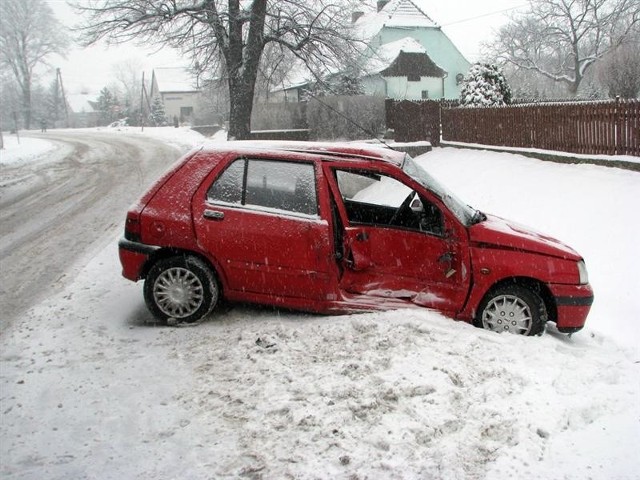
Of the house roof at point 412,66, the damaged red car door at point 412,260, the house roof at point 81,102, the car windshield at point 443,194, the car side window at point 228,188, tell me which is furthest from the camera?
the house roof at point 81,102

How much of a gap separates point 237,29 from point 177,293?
15.9m

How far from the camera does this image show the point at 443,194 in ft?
17.9

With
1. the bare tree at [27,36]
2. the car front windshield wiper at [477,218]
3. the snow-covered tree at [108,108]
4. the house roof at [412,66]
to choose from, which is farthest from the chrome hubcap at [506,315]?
the snow-covered tree at [108,108]

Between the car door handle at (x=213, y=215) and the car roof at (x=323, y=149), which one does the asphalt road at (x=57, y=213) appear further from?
the car roof at (x=323, y=149)

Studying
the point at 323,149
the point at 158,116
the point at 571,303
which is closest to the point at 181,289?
the point at 323,149

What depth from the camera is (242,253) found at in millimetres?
5383

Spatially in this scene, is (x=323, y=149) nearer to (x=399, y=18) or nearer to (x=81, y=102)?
(x=399, y=18)

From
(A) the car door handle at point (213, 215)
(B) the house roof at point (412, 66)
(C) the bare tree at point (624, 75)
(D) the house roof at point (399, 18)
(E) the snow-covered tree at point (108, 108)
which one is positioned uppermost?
(D) the house roof at point (399, 18)

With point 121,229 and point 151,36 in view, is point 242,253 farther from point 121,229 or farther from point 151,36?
point 151,36

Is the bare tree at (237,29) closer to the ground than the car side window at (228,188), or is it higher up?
higher up

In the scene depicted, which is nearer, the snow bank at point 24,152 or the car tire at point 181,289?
the car tire at point 181,289

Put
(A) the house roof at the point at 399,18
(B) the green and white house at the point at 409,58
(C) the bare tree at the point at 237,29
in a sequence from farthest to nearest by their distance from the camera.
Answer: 1. (A) the house roof at the point at 399,18
2. (B) the green and white house at the point at 409,58
3. (C) the bare tree at the point at 237,29

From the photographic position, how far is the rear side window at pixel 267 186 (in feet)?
17.9

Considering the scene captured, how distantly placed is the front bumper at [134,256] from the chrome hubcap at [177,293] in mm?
249
